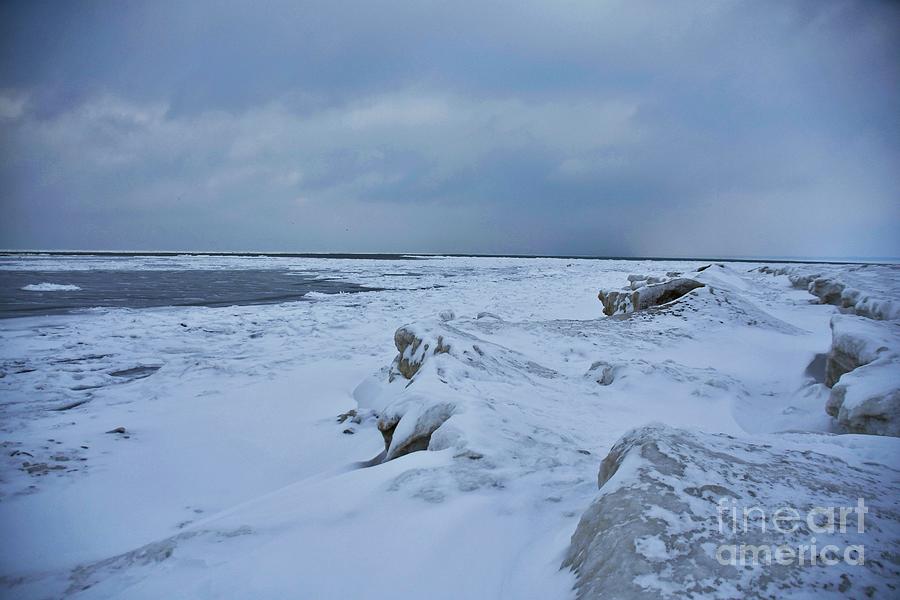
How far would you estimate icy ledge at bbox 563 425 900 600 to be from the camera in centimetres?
148

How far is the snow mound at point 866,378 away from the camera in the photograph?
324 cm

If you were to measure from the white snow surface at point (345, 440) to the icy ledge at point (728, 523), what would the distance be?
0.36 feet

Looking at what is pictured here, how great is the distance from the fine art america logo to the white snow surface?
1.01 feet

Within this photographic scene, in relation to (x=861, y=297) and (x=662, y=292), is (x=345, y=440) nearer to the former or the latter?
(x=662, y=292)

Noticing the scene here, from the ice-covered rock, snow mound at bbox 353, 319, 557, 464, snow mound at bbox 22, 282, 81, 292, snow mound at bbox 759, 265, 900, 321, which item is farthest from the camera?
snow mound at bbox 22, 282, 81, 292

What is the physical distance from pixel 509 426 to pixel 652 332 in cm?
521

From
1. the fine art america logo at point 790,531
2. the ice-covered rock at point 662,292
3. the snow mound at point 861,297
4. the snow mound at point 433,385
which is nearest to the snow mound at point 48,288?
→ the snow mound at point 433,385

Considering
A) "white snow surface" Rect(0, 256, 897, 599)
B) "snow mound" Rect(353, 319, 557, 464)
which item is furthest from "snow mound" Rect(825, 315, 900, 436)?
"snow mound" Rect(353, 319, 557, 464)

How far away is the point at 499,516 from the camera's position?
237 centimetres

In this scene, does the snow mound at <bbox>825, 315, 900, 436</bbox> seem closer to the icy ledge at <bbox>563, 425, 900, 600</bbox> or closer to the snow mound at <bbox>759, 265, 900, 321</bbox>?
the icy ledge at <bbox>563, 425, 900, 600</bbox>

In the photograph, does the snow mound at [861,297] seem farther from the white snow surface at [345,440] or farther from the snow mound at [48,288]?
the snow mound at [48,288]

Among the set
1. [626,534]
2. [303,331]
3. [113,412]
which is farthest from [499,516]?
[303,331]

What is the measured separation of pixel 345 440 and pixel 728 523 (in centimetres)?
385

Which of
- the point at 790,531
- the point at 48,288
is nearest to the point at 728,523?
the point at 790,531
